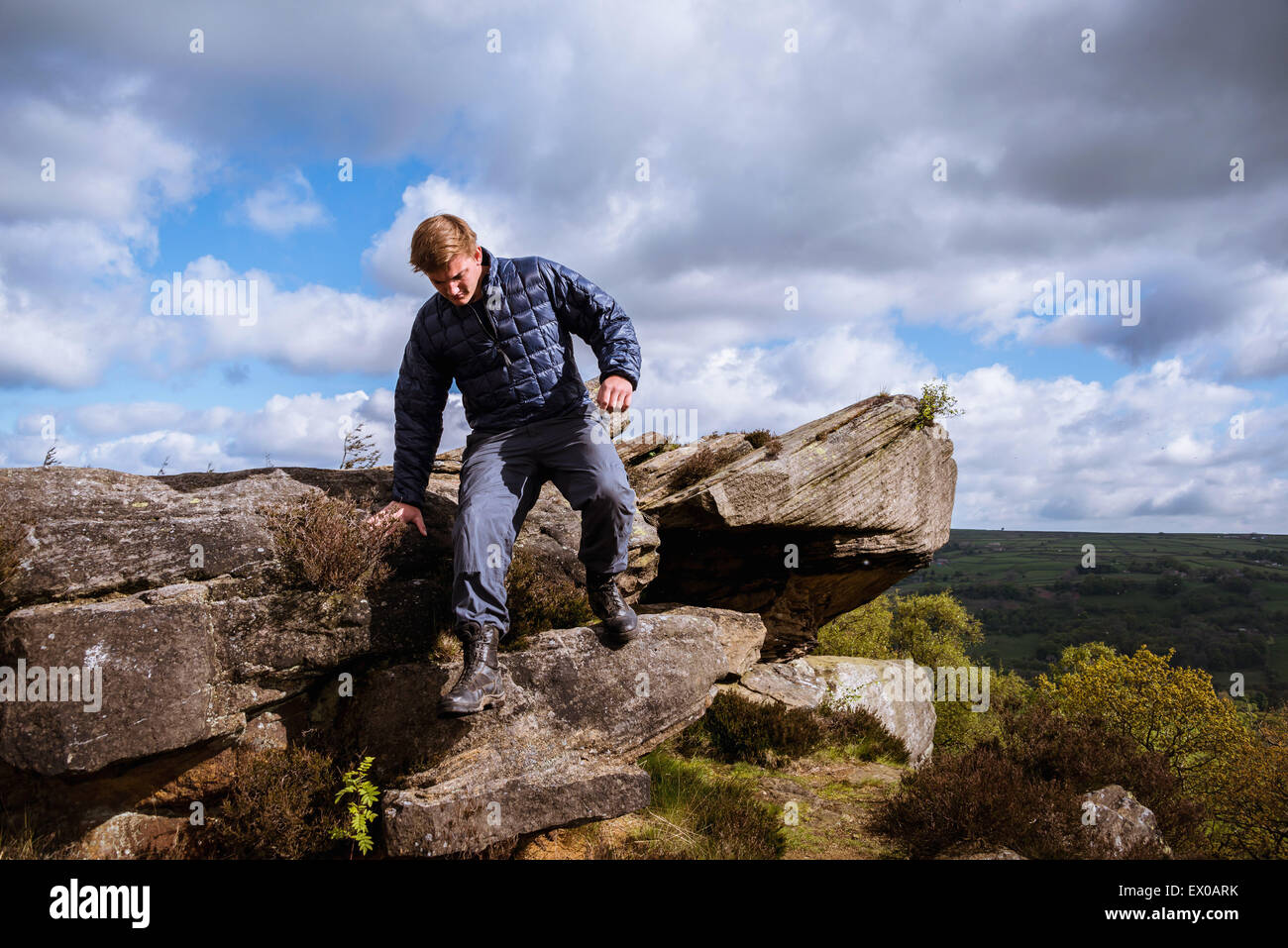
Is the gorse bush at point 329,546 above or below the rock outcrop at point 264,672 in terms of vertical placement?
above

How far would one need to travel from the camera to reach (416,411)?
7480 mm

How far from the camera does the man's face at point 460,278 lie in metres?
6.52


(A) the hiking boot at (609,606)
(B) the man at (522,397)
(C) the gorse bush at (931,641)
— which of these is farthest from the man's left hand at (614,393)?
(C) the gorse bush at (931,641)

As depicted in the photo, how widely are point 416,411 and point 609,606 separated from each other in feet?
9.27

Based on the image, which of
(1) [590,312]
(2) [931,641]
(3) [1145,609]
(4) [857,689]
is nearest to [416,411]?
(1) [590,312]

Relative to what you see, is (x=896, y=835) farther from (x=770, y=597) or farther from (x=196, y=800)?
(x=196, y=800)

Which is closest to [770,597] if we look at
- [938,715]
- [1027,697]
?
[938,715]

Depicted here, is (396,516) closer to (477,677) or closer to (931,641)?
(477,677)

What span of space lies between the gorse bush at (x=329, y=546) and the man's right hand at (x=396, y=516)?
0.08 metres

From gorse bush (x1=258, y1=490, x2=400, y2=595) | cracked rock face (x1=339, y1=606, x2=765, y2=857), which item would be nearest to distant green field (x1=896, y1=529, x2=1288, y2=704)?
cracked rock face (x1=339, y1=606, x2=765, y2=857)

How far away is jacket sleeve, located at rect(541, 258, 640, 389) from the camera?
23.5ft

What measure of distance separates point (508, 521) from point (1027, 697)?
151ft

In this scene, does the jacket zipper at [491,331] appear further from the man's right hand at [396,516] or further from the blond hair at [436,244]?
the man's right hand at [396,516]

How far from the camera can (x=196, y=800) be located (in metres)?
6.34
